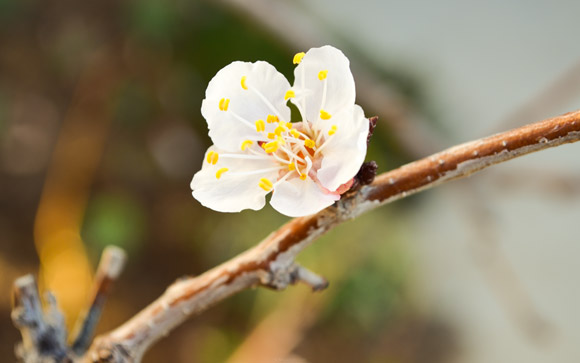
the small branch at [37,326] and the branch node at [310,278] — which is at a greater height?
the branch node at [310,278]

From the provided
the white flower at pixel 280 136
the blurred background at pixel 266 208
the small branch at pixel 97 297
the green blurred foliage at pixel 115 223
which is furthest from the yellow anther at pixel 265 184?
the green blurred foliage at pixel 115 223

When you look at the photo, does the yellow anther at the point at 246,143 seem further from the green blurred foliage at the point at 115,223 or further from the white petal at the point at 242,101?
the green blurred foliage at the point at 115,223

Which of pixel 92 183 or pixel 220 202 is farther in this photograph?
pixel 92 183

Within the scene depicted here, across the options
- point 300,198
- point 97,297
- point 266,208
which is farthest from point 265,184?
point 266,208

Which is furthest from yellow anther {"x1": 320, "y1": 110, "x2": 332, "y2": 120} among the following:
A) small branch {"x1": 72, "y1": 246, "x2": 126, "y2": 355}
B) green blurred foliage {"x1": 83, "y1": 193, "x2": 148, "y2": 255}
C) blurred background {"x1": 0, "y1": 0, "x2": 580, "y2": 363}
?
green blurred foliage {"x1": 83, "y1": 193, "x2": 148, "y2": 255}

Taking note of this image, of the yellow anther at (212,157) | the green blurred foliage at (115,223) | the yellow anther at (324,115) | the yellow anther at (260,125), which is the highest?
the yellow anther at (324,115)

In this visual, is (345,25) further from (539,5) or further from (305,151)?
(305,151)

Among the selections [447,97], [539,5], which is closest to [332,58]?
[539,5]
